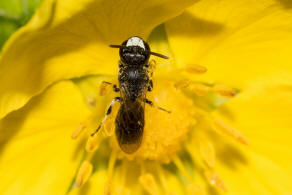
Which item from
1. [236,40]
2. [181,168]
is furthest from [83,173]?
[236,40]

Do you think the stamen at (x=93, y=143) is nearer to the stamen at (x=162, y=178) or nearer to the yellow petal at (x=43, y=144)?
the yellow petal at (x=43, y=144)

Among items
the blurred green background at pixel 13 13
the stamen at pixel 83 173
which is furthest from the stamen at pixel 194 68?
the blurred green background at pixel 13 13

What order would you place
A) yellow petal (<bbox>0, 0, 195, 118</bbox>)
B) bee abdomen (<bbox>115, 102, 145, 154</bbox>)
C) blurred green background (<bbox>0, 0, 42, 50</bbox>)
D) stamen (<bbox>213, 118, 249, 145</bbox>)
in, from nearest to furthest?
yellow petal (<bbox>0, 0, 195, 118</bbox>) → blurred green background (<bbox>0, 0, 42, 50</bbox>) → bee abdomen (<bbox>115, 102, 145, 154</bbox>) → stamen (<bbox>213, 118, 249, 145</bbox>)

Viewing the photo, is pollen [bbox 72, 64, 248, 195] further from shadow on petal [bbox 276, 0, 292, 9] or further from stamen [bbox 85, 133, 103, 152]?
shadow on petal [bbox 276, 0, 292, 9]

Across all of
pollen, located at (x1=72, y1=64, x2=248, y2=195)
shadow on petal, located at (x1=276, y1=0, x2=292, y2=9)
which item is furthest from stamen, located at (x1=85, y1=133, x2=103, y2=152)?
shadow on petal, located at (x1=276, y1=0, x2=292, y2=9)

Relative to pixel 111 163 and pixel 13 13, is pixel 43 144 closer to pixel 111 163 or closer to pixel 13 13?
pixel 111 163

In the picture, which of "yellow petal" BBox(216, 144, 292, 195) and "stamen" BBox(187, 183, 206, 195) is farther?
"yellow petal" BBox(216, 144, 292, 195)
